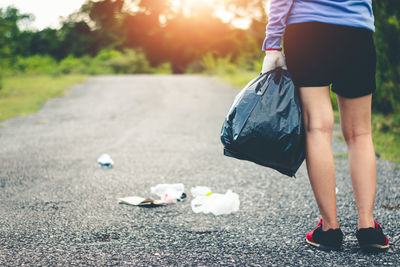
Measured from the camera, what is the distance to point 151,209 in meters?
2.82

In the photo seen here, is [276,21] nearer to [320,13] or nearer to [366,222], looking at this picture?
[320,13]

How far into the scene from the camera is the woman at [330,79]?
196 cm

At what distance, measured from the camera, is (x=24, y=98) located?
10.3 m

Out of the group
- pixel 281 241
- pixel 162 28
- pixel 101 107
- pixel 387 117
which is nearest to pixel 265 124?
pixel 281 241

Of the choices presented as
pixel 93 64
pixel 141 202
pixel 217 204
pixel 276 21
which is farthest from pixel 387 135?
pixel 93 64

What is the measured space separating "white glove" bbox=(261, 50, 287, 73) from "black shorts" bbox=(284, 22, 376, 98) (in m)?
0.10

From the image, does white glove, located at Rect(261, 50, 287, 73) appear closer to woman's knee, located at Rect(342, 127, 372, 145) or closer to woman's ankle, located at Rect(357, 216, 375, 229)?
woman's knee, located at Rect(342, 127, 372, 145)

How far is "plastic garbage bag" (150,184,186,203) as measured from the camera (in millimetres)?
3000

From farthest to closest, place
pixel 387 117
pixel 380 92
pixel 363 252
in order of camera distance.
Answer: pixel 387 117 < pixel 380 92 < pixel 363 252

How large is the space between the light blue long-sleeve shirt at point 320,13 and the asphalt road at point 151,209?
1163 millimetres

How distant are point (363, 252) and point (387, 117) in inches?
194

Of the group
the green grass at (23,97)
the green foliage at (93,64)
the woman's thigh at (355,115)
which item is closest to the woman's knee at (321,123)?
the woman's thigh at (355,115)

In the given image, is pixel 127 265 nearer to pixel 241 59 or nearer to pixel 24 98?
pixel 24 98

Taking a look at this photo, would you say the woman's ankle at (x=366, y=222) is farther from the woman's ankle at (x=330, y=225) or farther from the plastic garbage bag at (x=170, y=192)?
the plastic garbage bag at (x=170, y=192)
